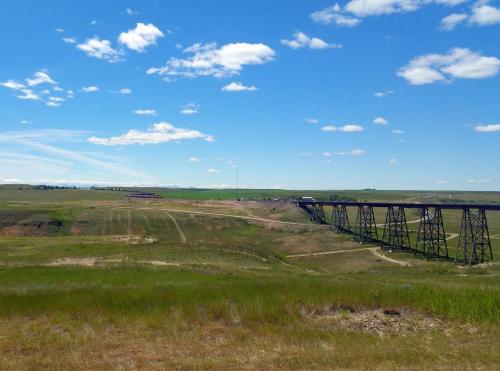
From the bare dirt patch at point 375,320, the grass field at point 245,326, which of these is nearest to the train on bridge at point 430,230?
the grass field at point 245,326

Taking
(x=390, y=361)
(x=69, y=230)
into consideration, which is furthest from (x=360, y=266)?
(x=69, y=230)

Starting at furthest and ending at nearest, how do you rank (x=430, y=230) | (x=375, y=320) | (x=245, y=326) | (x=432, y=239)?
(x=430, y=230) < (x=432, y=239) < (x=375, y=320) < (x=245, y=326)

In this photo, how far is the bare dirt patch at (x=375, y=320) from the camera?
13.2 m

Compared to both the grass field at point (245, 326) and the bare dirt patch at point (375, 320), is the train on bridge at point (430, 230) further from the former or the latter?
the bare dirt patch at point (375, 320)

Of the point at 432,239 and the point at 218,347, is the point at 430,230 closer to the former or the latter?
the point at 432,239

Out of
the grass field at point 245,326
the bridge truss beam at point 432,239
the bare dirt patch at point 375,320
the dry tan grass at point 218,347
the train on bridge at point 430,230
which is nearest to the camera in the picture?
the dry tan grass at point 218,347

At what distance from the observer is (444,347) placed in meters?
11.1

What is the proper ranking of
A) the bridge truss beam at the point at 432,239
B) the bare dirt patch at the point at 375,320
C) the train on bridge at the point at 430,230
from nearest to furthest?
the bare dirt patch at the point at 375,320, the train on bridge at the point at 430,230, the bridge truss beam at the point at 432,239

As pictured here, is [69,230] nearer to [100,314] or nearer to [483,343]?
[100,314]

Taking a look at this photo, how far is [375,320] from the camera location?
13.9 m

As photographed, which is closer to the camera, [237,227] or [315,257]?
[315,257]

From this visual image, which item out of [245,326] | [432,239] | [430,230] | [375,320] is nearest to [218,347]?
[245,326]

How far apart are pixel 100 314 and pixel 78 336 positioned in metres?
2.08

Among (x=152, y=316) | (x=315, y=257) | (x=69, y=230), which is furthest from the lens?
(x=69, y=230)
